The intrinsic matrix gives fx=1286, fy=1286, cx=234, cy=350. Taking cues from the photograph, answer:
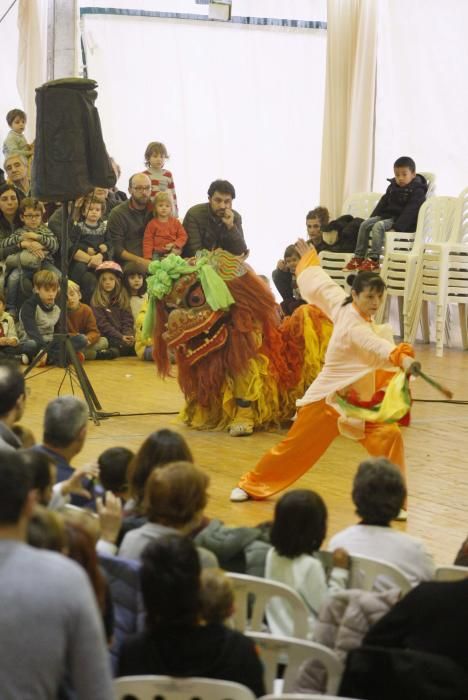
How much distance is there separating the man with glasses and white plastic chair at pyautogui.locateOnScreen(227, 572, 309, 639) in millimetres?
7446

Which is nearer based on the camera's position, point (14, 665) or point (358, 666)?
point (14, 665)

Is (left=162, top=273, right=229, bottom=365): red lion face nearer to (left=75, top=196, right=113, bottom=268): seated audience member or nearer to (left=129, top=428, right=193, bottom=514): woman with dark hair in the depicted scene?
(left=129, top=428, right=193, bottom=514): woman with dark hair

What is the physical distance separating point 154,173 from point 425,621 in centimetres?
850

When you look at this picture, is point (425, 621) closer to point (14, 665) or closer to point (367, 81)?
point (14, 665)

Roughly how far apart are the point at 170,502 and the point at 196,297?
3.82 m

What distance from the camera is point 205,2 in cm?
1223

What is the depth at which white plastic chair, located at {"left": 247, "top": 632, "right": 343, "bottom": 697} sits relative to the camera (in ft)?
9.12

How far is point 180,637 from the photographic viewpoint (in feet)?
8.60

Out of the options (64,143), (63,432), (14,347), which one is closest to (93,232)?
(14,347)

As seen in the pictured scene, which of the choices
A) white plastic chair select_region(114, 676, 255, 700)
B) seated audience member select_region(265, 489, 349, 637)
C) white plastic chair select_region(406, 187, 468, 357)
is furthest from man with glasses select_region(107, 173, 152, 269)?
white plastic chair select_region(114, 676, 255, 700)

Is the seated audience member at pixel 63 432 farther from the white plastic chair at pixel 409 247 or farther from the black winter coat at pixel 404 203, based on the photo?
the black winter coat at pixel 404 203

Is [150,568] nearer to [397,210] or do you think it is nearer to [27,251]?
[27,251]

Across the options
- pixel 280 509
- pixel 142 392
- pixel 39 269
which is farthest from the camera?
pixel 39 269

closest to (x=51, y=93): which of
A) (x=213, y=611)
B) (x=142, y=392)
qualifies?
(x=142, y=392)
